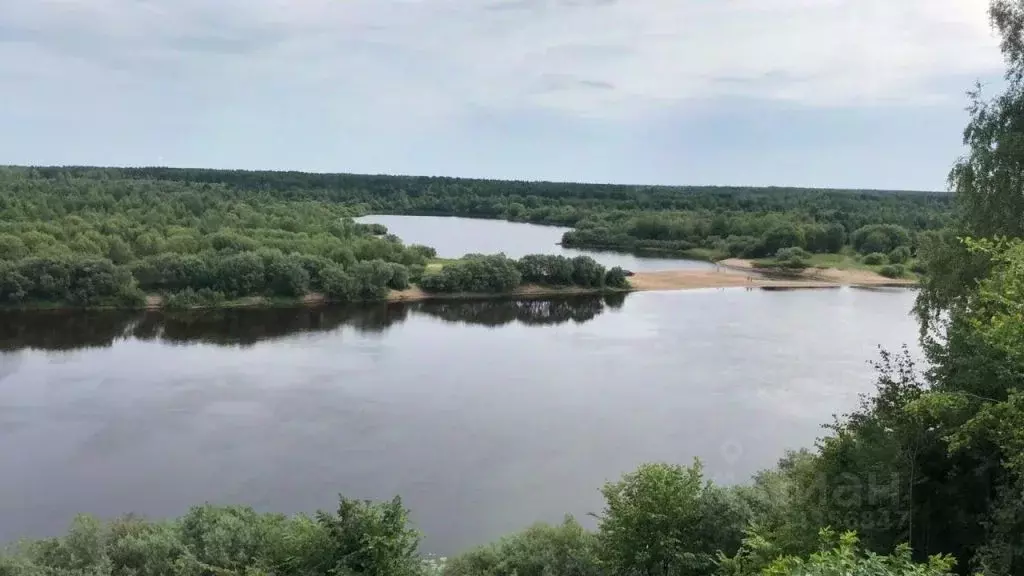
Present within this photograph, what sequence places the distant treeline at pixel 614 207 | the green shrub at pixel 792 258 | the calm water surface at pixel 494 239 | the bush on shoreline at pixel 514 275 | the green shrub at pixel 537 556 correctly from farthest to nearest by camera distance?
the distant treeline at pixel 614 207 → the calm water surface at pixel 494 239 → the green shrub at pixel 792 258 → the bush on shoreline at pixel 514 275 → the green shrub at pixel 537 556

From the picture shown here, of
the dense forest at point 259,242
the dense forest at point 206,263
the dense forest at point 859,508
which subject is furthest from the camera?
the dense forest at point 259,242

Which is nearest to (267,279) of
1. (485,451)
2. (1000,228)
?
(485,451)

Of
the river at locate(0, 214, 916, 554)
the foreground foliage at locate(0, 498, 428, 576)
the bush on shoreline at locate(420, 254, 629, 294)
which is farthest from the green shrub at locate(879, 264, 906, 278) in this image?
the foreground foliage at locate(0, 498, 428, 576)

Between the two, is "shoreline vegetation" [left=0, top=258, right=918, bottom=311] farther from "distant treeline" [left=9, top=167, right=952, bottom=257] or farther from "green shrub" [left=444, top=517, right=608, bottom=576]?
"green shrub" [left=444, top=517, right=608, bottom=576]

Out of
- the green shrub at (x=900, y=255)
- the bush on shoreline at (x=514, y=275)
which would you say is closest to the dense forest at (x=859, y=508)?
the bush on shoreline at (x=514, y=275)

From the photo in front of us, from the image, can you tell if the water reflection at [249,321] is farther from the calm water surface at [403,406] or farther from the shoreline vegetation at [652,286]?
the shoreline vegetation at [652,286]

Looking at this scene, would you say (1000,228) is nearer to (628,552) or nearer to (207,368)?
(628,552)

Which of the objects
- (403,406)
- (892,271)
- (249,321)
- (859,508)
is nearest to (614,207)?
(892,271)
